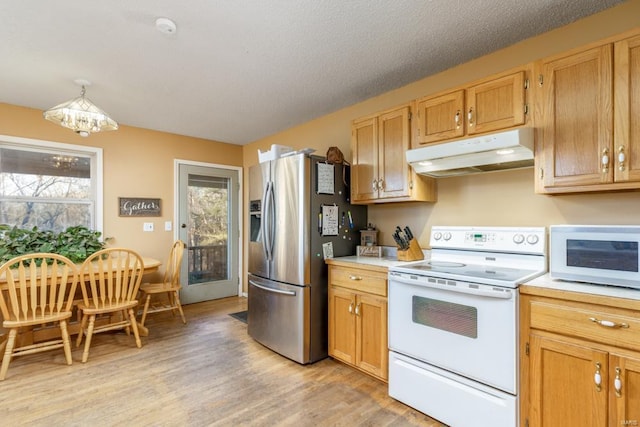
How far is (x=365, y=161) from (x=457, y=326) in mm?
1485

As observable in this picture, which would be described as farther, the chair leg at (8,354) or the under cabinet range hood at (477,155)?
the chair leg at (8,354)

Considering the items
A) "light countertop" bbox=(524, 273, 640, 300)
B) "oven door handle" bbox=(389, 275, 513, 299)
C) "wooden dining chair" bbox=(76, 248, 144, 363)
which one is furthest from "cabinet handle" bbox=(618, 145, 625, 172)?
"wooden dining chair" bbox=(76, 248, 144, 363)

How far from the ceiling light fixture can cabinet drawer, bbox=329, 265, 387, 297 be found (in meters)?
2.24

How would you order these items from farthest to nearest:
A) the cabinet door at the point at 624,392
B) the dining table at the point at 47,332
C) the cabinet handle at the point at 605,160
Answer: the dining table at the point at 47,332
the cabinet handle at the point at 605,160
the cabinet door at the point at 624,392

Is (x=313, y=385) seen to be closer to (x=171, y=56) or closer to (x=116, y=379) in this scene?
(x=116, y=379)

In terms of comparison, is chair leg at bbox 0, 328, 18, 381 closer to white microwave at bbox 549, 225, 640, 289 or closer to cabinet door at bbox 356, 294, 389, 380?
cabinet door at bbox 356, 294, 389, 380

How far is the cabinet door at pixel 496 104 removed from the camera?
189cm

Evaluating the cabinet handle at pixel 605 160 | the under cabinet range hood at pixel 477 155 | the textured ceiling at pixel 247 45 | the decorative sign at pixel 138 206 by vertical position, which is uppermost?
the textured ceiling at pixel 247 45

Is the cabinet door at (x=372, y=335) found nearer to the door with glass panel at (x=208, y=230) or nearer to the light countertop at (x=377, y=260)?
the light countertop at (x=377, y=260)

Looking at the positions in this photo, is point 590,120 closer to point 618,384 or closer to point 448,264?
point 448,264

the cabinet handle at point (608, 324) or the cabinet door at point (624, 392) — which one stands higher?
the cabinet handle at point (608, 324)

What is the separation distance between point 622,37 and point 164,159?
444cm

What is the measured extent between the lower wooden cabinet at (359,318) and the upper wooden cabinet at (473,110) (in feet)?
3.56

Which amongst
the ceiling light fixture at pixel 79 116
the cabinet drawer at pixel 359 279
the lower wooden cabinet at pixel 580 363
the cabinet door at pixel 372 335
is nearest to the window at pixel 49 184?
the ceiling light fixture at pixel 79 116
